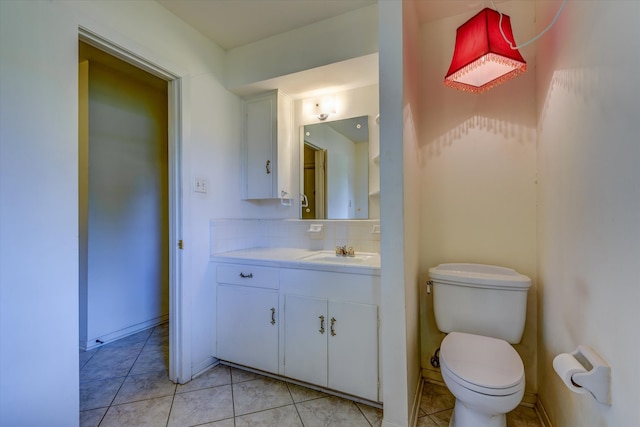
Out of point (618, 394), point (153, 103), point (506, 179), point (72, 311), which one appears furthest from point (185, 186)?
point (618, 394)

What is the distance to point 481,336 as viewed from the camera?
149cm

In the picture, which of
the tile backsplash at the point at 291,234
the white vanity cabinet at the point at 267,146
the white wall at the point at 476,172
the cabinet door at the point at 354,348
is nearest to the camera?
the cabinet door at the point at 354,348

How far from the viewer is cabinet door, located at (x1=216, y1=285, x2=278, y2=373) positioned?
6.00 feet

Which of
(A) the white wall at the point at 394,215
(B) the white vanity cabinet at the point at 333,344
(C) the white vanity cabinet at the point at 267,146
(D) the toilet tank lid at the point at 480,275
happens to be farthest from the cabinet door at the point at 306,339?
(C) the white vanity cabinet at the point at 267,146

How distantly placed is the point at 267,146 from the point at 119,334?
216 centimetres

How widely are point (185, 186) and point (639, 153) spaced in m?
2.07

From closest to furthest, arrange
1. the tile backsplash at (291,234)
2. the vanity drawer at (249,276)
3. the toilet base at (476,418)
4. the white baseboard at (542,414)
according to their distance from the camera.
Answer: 1. the toilet base at (476,418)
2. the white baseboard at (542,414)
3. the vanity drawer at (249,276)
4. the tile backsplash at (291,234)

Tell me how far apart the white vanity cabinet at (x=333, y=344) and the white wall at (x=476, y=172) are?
0.56m

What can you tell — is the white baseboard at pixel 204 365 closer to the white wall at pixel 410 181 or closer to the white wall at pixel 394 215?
Result: the white wall at pixel 394 215

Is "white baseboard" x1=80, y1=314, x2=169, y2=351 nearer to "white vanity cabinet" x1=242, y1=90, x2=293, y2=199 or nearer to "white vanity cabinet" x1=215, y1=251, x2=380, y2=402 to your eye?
"white vanity cabinet" x1=215, y1=251, x2=380, y2=402

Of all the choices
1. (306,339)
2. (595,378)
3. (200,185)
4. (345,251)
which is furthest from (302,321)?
(595,378)

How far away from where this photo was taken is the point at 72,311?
1.29m

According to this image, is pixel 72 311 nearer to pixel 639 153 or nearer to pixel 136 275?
pixel 136 275

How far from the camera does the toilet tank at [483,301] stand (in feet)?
4.83
